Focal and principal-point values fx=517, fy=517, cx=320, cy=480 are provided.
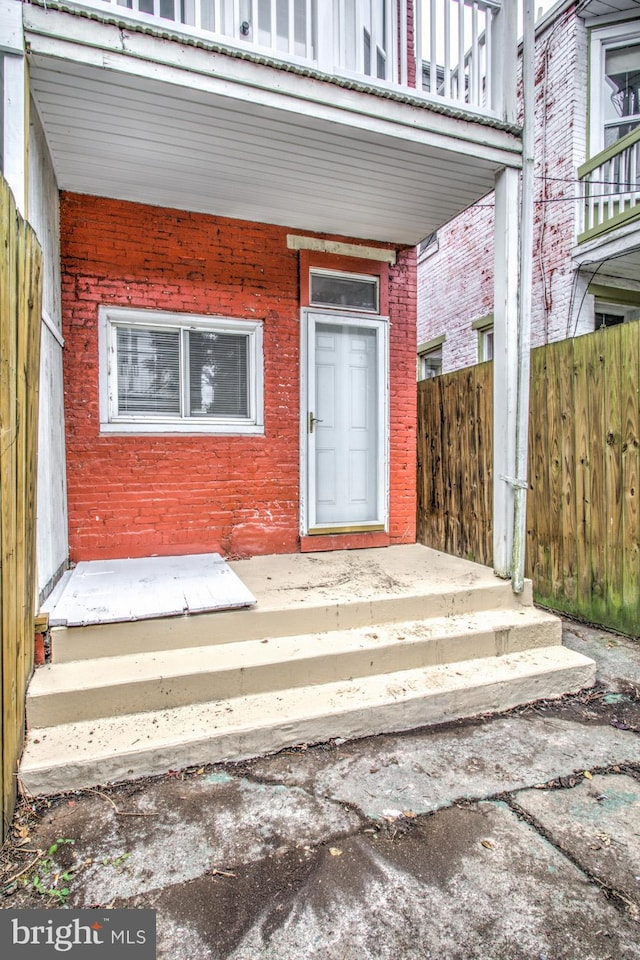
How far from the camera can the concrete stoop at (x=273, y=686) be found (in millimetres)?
2416

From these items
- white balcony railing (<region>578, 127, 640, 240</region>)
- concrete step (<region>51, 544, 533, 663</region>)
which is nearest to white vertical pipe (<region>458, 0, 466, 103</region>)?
white balcony railing (<region>578, 127, 640, 240</region>)

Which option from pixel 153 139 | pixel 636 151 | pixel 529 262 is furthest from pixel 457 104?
pixel 636 151

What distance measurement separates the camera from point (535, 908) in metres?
1.70

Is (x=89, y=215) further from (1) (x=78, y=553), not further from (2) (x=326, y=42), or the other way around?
(1) (x=78, y=553)

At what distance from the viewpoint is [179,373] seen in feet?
14.7

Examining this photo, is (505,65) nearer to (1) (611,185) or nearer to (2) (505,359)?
(2) (505,359)

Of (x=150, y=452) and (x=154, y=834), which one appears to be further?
(x=150, y=452)

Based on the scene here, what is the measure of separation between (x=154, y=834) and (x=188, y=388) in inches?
131

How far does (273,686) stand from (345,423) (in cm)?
282

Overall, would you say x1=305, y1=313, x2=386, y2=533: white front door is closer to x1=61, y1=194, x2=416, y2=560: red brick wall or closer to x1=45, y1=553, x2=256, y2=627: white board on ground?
x1=61, y1=194, x2=416, y2=560: red brick wall

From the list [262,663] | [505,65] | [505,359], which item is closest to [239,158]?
[505,65]

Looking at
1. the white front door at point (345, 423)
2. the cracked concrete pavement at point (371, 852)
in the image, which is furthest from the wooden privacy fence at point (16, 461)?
the white front door at point (345, 423)

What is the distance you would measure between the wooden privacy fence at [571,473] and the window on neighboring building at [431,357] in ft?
14.0

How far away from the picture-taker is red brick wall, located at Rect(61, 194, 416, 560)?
4.15 m
